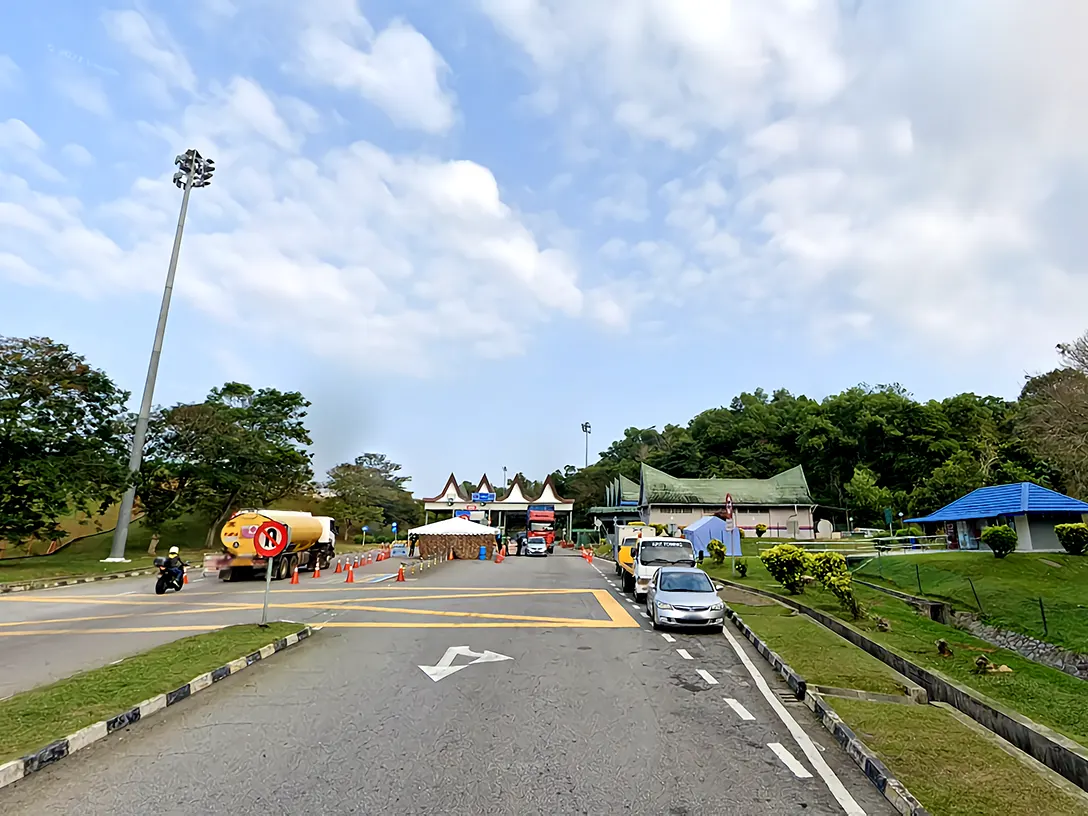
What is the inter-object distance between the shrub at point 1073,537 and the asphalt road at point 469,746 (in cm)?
2317

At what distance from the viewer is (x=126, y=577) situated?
2983 centimetres

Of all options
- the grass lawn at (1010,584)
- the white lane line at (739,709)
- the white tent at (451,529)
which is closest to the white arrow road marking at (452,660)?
the white lane line at (739,709)

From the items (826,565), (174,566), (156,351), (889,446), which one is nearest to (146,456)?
(156,351)

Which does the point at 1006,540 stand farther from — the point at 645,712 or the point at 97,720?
the point at 97,720

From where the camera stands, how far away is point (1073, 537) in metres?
27.0

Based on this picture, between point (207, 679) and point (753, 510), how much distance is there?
59447mm

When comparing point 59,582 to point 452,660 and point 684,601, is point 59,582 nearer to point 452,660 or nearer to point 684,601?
point 452,660

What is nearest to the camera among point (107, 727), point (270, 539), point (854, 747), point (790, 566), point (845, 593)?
point (854, 747)

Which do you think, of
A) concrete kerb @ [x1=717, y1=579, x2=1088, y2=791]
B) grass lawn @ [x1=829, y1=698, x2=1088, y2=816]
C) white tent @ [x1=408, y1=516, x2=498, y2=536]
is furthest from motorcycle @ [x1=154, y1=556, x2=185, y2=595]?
white tent @ [x1=408, y1=516, x2=498, y2=536]

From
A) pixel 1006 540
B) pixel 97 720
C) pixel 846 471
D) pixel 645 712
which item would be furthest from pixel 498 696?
pixel 846 471

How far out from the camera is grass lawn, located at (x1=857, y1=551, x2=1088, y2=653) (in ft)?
57.8

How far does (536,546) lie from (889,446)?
40473 mm

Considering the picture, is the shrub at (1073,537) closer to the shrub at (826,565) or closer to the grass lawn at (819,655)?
the shrub at (826,565)

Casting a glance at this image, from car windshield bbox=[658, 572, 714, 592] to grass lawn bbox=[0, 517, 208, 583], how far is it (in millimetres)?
23936
